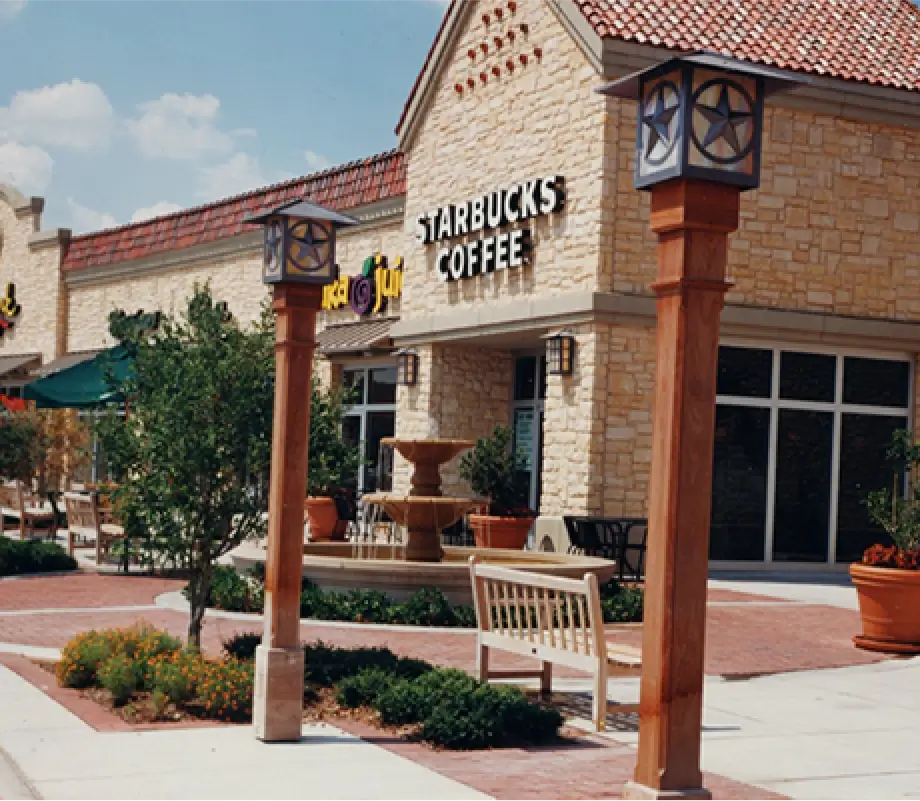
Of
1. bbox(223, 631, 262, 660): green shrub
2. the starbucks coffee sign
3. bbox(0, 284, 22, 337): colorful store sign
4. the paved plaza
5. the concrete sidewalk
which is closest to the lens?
the concrete sidewalk

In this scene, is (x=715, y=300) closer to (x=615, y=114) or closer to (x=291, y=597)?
(x=291, y=597)

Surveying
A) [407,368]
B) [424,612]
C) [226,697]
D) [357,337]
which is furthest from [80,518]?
[226,697]

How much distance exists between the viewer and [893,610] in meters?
12.6

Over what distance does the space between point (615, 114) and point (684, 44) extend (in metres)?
1.43

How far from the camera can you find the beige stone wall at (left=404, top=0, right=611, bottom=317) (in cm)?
1945

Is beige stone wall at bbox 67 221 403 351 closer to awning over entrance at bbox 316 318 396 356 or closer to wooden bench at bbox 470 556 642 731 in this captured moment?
awning over entrance at bbox 316 318 396 356

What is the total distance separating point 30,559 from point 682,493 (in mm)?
14084

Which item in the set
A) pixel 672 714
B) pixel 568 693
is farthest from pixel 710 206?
pixel 568 693

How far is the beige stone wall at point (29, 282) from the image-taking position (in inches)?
1555

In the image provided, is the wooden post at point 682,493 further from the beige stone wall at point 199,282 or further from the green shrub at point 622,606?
the beige stone wall at point 199,282

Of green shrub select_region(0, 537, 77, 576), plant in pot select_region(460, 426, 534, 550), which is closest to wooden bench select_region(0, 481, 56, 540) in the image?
green shrub select_region(0, 537, 77, 576)

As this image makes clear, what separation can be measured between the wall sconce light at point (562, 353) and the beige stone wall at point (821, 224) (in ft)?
3.29

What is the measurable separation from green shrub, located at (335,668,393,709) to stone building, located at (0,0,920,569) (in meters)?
9.99

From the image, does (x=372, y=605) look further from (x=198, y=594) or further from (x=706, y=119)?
(x=706, y=119)
